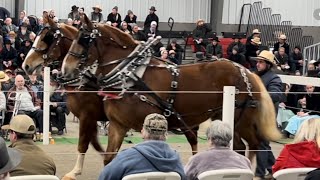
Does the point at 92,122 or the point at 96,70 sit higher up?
the point at 96,70

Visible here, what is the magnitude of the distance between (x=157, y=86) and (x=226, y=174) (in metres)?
3.29

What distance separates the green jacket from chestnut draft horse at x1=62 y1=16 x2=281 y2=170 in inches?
100

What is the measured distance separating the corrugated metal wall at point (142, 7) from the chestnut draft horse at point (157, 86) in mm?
16001

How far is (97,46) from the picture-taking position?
824 cm

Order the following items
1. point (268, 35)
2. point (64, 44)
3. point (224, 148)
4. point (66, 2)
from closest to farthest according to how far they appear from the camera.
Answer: point (224, 148) < point (64, 44) < point (66, 2) < point (268, 35)

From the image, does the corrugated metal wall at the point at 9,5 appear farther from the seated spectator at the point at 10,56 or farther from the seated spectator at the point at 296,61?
the seated spectator at the point at 296,61

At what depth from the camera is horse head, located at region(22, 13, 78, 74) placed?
930 cm

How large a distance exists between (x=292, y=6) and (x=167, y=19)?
5.05 m

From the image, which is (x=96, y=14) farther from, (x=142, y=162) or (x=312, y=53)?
(x=142, y=162)

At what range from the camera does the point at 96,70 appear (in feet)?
27.0

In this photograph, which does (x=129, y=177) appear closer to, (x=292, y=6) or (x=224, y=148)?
(x=224, y=148)

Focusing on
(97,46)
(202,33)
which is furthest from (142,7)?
(97,46)

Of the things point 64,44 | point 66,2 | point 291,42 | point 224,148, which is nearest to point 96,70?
point 64,44

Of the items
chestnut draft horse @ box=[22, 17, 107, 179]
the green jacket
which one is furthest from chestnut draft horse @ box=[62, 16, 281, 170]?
the green jacket
